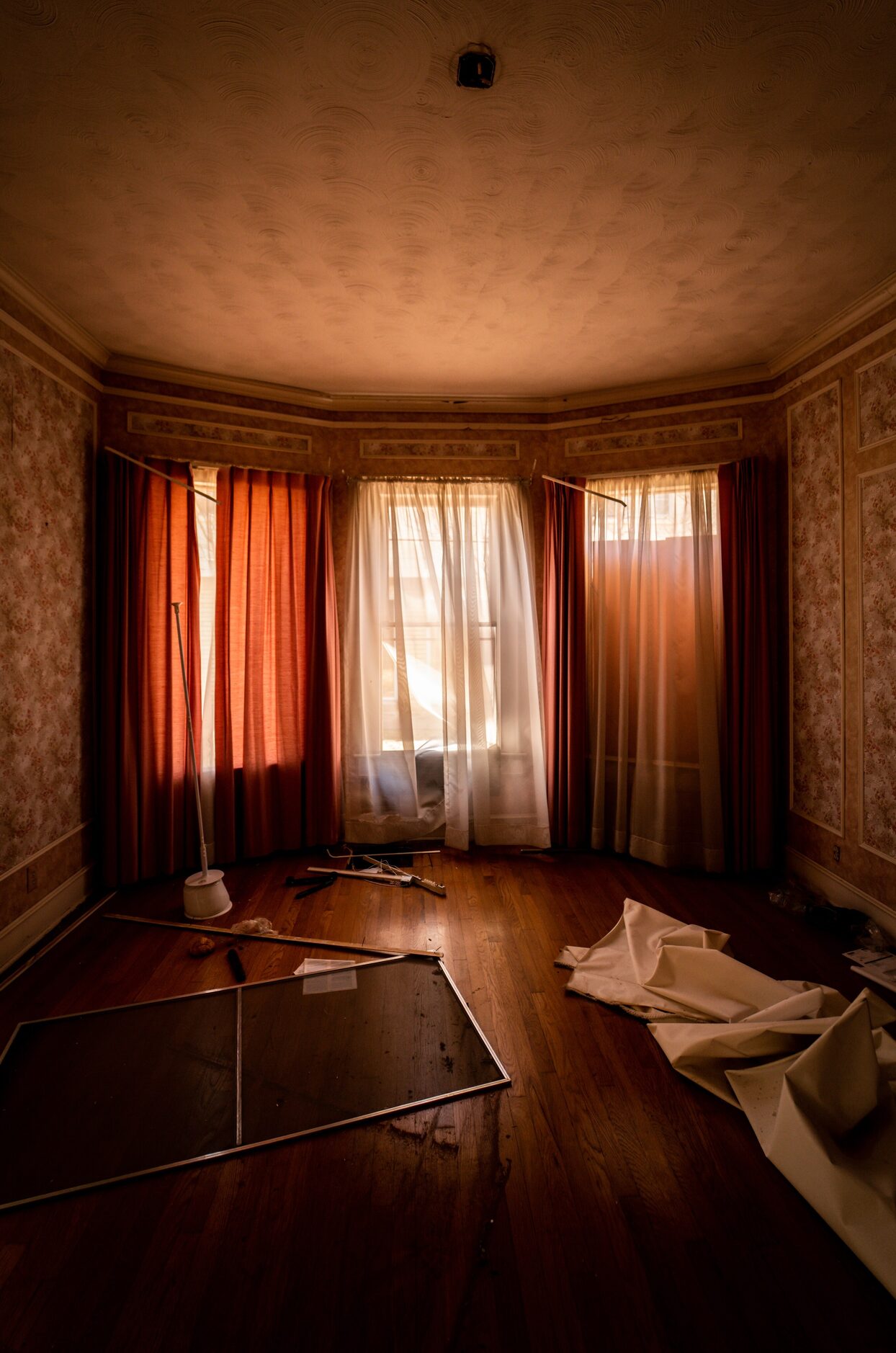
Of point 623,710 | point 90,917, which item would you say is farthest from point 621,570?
point 90,917

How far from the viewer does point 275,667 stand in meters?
3.71

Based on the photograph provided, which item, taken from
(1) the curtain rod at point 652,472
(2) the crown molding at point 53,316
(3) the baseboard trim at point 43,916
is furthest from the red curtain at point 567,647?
(3) the baseboard trim at point 43,916

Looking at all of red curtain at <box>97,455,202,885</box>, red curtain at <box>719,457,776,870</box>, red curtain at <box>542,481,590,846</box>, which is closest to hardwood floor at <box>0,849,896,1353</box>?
red curtain at <box>97,455,202,885</box>

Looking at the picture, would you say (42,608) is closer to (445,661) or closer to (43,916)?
(43,916)

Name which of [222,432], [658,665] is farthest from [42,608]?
[658,665]

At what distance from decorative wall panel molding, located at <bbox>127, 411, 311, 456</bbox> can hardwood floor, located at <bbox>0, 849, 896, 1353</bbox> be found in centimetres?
295

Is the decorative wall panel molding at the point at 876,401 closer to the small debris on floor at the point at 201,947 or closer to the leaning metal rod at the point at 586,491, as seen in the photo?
the leaning metal rod at the point at 586,491

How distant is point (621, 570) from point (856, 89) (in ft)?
7.51

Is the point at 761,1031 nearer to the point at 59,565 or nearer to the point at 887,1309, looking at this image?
the point at 887,1309

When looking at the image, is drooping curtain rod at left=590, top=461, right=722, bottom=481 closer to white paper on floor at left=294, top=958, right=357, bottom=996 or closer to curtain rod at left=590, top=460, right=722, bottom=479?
curtain rod at left=590, top=460, right=722, bottom=479

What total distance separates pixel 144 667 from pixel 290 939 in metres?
1.63

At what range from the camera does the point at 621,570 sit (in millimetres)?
3758

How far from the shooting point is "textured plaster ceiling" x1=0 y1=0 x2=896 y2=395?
5.00 feet

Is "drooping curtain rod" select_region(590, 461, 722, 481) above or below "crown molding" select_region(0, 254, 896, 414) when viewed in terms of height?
below
